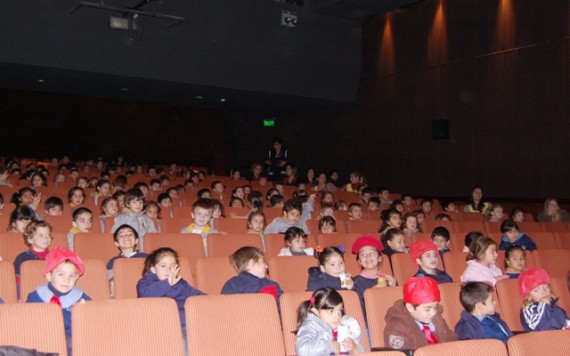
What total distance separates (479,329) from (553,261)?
2281mm

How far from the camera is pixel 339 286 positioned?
4070mm

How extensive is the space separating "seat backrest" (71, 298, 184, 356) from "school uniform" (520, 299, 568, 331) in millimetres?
2222

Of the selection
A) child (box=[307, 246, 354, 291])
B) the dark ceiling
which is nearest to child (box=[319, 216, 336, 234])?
child (box=[307, 246, 354, 291])

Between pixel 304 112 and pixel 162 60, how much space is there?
4.69 m

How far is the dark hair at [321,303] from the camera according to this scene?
3016 mm

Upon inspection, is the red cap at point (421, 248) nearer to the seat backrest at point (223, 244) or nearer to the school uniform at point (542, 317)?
the school uniform at point (542, 317)

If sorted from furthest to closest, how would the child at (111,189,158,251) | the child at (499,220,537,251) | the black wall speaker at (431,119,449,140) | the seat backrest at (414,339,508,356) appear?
1. the black wall speaker at (431,119,449,140)
2. the child at (499,220,537,251)
3. the child at (111,189,158,251)
4. the seat backrest at (414,339,508,356)

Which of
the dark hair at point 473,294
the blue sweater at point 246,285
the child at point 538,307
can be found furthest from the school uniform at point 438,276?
the blue sweater at point 246,285

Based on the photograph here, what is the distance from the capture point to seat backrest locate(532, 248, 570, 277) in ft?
17.8

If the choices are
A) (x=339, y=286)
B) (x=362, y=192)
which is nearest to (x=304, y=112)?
(x=362, y=192)

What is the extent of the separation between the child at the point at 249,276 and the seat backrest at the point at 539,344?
1.49 m

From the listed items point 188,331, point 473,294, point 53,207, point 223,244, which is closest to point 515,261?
point 473,294

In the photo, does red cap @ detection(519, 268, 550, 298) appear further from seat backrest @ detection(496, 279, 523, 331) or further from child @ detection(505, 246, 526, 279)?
child @ detection(505, 246, 526, 279)

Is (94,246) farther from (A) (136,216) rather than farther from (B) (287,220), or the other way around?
(B) (287,220)
